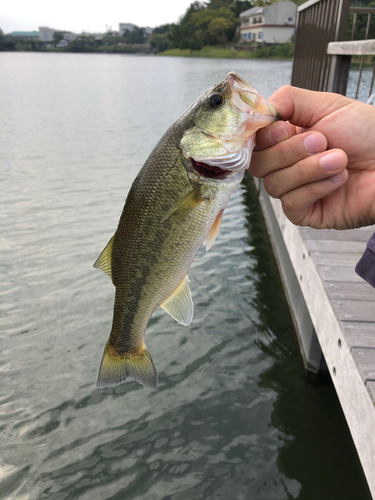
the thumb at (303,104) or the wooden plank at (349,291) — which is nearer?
the thumb at (303,104)

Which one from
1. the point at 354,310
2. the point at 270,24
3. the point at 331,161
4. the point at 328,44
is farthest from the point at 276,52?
the point at 331,161

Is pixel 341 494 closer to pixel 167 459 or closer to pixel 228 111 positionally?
pixel 167 459

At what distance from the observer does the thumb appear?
1741 millimetres

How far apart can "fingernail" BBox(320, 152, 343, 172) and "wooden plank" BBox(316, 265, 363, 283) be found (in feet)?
6.29

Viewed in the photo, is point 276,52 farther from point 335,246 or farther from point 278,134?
point 278,134

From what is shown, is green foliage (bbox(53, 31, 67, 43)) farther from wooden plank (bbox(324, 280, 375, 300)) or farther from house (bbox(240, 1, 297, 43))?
wooden plank (bbox(324, 280, 375, 300))

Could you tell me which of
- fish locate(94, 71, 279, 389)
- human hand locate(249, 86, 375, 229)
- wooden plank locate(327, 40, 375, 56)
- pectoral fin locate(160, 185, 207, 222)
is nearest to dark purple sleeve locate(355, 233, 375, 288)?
human hand locate(249, 86, 375, 229)

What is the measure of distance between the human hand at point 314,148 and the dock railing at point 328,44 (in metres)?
2.50

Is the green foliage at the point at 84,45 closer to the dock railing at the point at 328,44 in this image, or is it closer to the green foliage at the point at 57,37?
the green foliage at the point at 57,37

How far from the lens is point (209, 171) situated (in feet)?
5.71

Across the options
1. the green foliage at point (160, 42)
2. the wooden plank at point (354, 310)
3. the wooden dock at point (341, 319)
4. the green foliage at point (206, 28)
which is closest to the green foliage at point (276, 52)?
the green foliage at point (206, 28)

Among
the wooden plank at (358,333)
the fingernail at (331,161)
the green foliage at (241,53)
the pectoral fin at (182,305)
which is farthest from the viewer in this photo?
the green foliage at (241,53)

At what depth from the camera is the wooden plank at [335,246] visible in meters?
3.98

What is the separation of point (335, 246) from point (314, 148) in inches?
100
